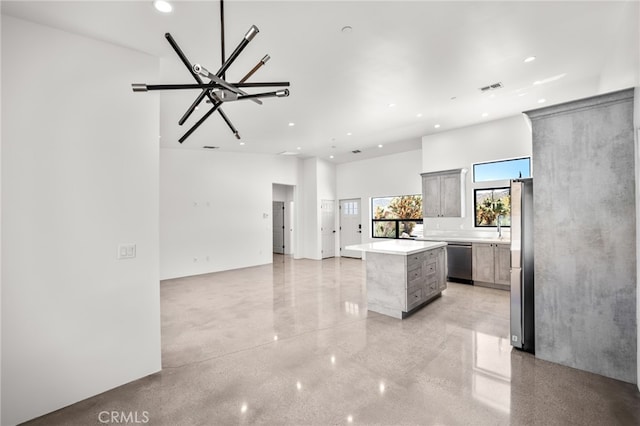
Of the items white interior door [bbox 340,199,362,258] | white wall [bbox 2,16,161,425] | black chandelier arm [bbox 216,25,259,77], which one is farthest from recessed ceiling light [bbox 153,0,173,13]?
white interior door [bbox 340,199,362,258]

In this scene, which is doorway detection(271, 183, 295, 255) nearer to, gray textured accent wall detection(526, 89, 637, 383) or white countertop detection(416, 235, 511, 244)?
white countertop detection(416, 235, 511, 244)

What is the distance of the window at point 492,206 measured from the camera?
5.84 metres

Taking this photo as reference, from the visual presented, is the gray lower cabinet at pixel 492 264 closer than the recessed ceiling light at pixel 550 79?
No

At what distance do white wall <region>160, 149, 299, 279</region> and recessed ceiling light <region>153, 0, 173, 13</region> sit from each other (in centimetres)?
516

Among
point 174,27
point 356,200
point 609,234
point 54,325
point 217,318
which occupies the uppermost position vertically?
point 174,27

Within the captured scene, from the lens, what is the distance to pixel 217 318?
4.11 meters

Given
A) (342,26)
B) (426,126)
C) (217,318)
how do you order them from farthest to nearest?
(426,126)
(217,318)
(342,26)

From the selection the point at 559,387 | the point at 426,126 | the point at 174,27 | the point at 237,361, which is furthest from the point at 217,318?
the point at 426,126

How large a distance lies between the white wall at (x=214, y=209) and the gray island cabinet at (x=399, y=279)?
15.6 ft

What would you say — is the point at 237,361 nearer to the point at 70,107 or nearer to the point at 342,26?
the point at 70,107

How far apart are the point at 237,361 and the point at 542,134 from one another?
383 centimetres

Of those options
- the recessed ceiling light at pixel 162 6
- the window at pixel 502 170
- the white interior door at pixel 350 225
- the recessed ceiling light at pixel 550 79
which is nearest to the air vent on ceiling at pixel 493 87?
the recessed ceiling light at pixel 550 79

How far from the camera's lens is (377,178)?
9.07 meters

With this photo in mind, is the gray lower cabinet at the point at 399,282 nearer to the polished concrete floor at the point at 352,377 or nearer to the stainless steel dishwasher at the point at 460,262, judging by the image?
the polished concrete floor at the point at 352,377
